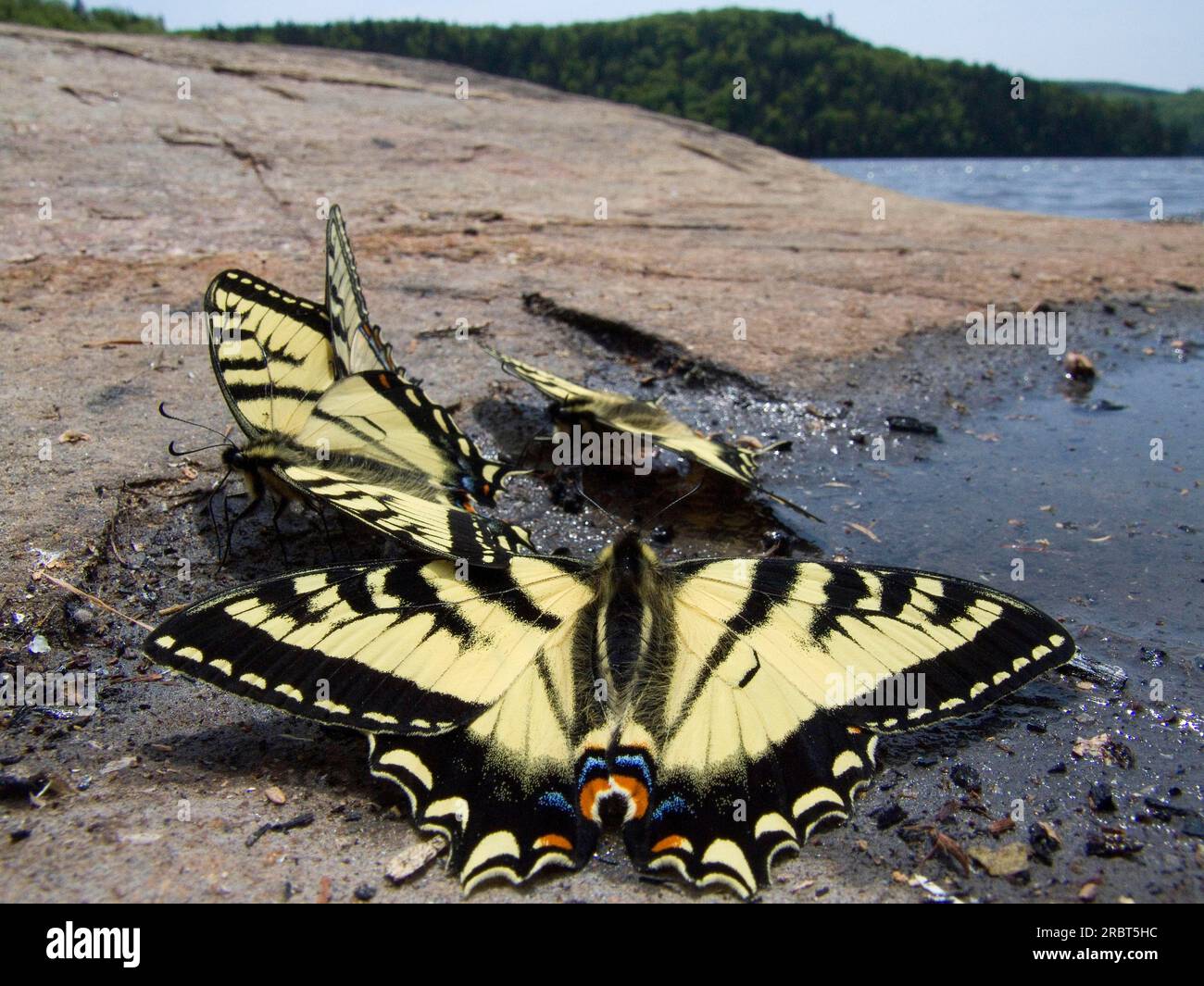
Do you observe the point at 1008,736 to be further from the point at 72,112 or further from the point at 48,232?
the point at 72,112

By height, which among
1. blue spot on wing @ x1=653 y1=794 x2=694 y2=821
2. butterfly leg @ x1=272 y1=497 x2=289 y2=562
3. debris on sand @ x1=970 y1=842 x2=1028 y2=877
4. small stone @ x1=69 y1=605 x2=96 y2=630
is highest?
butterfly leg @ x1=272 y1=497 x2=289 y2=562

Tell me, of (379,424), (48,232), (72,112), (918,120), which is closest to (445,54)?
(918,120)

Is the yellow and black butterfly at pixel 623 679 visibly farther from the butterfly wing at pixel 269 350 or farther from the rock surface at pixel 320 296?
the butterfly wing at pixel 269 350

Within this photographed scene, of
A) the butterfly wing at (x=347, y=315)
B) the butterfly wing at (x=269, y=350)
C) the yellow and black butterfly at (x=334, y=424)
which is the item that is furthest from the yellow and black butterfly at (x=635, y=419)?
the butterfly wing at (x=269, y=350)

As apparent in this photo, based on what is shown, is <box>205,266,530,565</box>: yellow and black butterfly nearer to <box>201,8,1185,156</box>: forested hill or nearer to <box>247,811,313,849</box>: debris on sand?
<box>247,811,313,849</box>: debris on sand

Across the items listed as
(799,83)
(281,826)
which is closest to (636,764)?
(281,826)

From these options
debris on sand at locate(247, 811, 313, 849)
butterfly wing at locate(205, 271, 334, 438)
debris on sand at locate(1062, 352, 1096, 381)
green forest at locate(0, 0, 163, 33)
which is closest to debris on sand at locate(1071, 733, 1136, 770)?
debris on sand at locate(247, 811, 313, 849)
